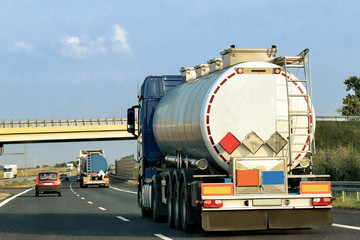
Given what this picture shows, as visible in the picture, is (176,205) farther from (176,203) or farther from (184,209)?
(184,209)

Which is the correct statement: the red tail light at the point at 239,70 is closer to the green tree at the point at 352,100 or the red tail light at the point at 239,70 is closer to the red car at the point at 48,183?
the red car at the point at 48,183

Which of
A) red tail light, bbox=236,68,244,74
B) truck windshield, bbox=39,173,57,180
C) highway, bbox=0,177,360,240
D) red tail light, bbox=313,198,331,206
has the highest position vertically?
red tail light, bbox=236,68,244,74

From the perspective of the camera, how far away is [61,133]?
78.1 metres

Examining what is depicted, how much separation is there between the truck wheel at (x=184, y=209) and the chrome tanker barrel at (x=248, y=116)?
91 centimetres

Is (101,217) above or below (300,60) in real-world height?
below

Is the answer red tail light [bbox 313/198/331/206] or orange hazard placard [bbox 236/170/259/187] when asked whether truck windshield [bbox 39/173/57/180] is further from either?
red tail light [bbox 313/198/331/206]

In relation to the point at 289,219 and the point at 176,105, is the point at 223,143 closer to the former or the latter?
the point at 289,219

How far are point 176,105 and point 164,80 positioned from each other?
442cm

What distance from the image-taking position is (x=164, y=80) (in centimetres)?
2144

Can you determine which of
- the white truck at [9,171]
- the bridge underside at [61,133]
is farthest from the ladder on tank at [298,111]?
the white truck at [9,171]

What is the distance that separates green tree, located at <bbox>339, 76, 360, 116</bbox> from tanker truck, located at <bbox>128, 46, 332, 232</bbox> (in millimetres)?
79967

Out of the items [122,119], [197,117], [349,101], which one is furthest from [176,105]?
[349,101]

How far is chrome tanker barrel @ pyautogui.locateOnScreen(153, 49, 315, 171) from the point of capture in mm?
14102

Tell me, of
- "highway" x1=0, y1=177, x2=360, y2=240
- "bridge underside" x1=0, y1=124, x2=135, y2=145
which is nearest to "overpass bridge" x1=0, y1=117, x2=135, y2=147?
"bridge underside" x1=0, y1=124, x2=135, y2=145
